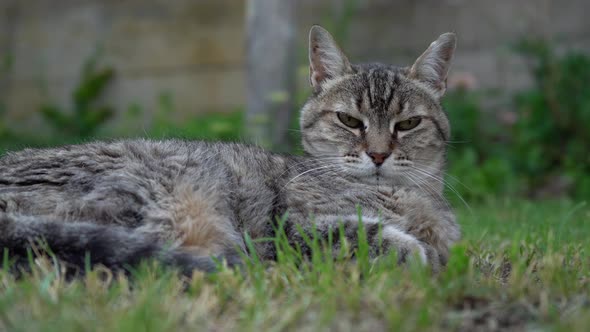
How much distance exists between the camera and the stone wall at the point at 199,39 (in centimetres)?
793

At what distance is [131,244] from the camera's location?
8.40 ft

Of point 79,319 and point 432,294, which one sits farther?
point 432,294

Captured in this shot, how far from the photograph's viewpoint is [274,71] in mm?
7461

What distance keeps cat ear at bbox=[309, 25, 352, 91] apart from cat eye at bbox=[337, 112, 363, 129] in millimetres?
362

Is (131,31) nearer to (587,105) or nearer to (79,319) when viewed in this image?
(587,105)

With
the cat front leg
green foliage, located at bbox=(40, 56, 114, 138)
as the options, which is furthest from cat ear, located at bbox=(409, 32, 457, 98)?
green foliage, located at bbox=(40, 56, 114, 138)

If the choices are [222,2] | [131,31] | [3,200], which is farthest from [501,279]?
[131,31]

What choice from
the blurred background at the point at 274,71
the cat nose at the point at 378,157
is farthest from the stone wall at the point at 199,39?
the cat nose at the point at 378,157

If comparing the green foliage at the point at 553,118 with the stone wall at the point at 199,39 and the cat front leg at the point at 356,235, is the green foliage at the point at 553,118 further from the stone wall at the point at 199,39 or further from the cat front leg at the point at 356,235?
the cat front leg at the point at 356,235

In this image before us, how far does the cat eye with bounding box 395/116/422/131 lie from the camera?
371 centimetres

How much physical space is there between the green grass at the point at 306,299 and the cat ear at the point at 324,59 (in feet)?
5.30

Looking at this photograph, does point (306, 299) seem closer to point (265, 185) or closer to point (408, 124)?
point (265, 185)

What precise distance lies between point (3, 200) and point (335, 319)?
171 centimetres

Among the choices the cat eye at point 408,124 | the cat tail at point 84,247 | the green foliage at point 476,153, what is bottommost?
the green foliage at point 476,153
